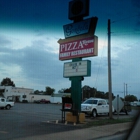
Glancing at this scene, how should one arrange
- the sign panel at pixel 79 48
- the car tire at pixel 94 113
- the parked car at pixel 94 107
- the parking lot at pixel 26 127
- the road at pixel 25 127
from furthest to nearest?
the car tire at pixel 94 113 < the parked car at pixel 94 107 < the sign panel at pixel 79 48 < the parking lot at pixel 26 127 < the road at pixel 25 127

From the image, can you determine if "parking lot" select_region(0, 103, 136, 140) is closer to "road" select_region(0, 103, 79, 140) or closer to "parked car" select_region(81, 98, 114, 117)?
"road" select_region(0, 103, 79, 140)

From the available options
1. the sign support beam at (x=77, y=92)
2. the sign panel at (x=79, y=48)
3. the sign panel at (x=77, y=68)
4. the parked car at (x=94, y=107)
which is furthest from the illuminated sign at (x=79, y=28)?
the parked car at (x=94, y=107)

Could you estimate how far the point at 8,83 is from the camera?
77.4m

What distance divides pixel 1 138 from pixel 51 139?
5.93ft

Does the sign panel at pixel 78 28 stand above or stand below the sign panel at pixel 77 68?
A: above

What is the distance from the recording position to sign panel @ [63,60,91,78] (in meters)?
14.6

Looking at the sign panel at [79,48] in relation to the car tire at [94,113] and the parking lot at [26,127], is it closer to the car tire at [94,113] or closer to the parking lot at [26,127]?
the parking lot at [26,127]

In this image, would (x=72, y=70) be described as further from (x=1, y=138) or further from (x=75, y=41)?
(x=1, y=138)

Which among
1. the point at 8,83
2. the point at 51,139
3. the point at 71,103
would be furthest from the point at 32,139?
the point at 8,83

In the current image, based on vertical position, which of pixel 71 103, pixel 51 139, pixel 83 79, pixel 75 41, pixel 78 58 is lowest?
pixel 51 139

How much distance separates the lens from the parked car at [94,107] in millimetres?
20188

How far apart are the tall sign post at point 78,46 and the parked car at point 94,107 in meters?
5.53

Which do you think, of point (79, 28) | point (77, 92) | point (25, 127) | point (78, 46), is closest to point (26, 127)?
point (25, 127)

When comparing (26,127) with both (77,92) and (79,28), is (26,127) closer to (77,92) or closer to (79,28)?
(77,92)
